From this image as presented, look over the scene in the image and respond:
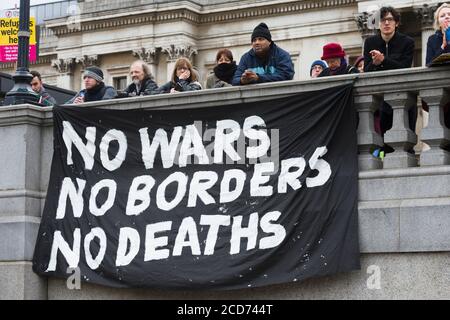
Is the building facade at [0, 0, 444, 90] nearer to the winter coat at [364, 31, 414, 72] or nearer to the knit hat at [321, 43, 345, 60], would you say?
the knit hat at [321, 43, 345, 60]

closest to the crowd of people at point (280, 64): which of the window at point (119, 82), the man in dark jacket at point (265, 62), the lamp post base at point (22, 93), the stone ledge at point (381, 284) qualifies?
the man in dark jacket at point (265, 62)

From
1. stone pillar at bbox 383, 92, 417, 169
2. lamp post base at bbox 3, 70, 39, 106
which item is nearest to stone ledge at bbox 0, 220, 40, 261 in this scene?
lamp post base at bbox 3, 70, 39, 106

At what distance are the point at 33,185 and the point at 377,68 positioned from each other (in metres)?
4.00

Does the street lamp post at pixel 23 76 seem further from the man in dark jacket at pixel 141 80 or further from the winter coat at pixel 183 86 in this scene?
the winter coat at pixel 183 86

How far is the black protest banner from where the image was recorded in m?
10.8

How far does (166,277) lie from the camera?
11.4 metres

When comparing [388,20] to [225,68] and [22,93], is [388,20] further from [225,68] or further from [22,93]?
[22,93]

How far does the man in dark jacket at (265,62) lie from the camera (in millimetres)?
11945

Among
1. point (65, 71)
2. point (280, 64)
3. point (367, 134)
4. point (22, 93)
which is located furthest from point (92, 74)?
point (65, 71)

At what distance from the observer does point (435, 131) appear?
10422 millimetres

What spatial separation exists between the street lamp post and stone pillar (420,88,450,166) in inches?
203

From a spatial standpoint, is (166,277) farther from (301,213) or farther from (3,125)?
(3,125)

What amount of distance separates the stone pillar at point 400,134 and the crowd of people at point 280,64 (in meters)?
0.31

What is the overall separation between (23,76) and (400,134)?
5169 mm
